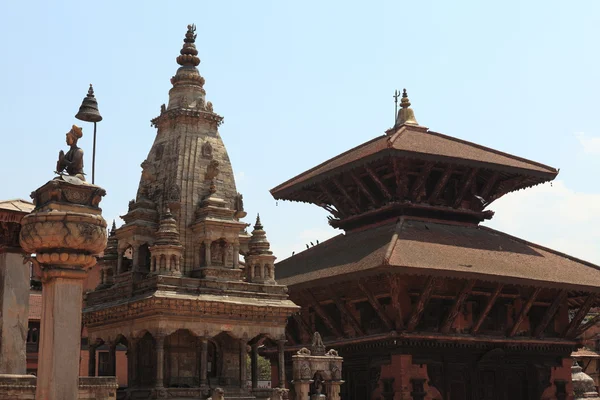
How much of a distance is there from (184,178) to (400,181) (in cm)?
907

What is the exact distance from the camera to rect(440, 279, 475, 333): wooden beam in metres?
32.1

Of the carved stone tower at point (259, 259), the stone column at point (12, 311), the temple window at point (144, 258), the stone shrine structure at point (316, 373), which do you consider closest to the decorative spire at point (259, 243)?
the carved stone tower at point (259, 259)

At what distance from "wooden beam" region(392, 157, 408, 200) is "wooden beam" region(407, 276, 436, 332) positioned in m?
5.70

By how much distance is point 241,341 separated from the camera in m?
30.7

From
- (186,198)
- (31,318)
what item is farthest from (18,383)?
(31,318)

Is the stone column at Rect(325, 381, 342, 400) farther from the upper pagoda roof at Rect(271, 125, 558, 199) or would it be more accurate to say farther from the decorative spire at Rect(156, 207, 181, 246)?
the upper pagoda roof at Rect(271, 125, 558, 199)

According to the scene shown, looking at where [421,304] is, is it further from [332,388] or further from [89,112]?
[89,112]

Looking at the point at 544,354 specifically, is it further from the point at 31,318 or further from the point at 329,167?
the point at 31,318

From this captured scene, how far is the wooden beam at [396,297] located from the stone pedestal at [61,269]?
62.8ft

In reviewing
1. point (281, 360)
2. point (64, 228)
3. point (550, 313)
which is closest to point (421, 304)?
point (281, 360)

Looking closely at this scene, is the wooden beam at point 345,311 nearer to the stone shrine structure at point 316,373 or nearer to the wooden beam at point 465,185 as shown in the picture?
the stone shrine structure at point 316,373

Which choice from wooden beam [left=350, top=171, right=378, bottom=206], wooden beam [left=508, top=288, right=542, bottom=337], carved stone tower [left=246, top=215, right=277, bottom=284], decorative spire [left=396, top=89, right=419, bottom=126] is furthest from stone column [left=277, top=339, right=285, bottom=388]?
decorative spire [left=396, top=89, right=419, bottom=126]

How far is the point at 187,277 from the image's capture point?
101 ft

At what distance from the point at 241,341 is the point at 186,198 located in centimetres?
601
